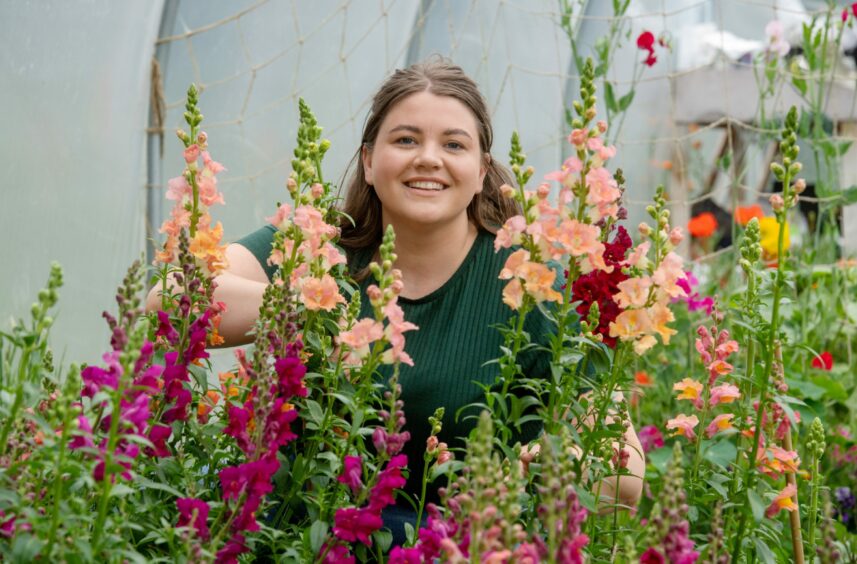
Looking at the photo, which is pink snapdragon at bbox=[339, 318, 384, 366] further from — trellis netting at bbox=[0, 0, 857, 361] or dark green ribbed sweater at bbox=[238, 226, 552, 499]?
trellis netting at bbox=[0, 0, 857, 361]

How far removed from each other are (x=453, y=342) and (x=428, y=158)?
444mm

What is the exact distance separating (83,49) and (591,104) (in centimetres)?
226

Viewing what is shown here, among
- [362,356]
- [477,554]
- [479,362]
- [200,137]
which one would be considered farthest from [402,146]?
[477,554]

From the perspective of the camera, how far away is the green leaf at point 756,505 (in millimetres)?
1766

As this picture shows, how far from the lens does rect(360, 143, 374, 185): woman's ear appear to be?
2.86 meters

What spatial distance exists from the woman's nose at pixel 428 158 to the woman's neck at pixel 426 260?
232mm

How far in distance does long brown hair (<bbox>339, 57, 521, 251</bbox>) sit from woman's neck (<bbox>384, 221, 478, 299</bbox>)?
0.09 m

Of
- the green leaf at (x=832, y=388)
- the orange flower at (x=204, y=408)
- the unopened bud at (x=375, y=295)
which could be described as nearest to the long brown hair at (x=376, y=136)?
the orange flower at (x=204, y=408)

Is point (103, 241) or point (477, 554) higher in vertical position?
point (103, 241)

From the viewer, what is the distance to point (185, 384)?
1.83 m

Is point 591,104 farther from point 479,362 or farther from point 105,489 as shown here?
point 479,362

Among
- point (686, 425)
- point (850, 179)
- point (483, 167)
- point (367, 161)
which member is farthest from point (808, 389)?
point (850, 179)

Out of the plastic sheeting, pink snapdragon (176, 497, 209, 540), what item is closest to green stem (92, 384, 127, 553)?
pink snapdragon (176, 497, 209, 540)

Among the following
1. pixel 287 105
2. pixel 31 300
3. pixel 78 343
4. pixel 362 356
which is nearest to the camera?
pixel 362 356
